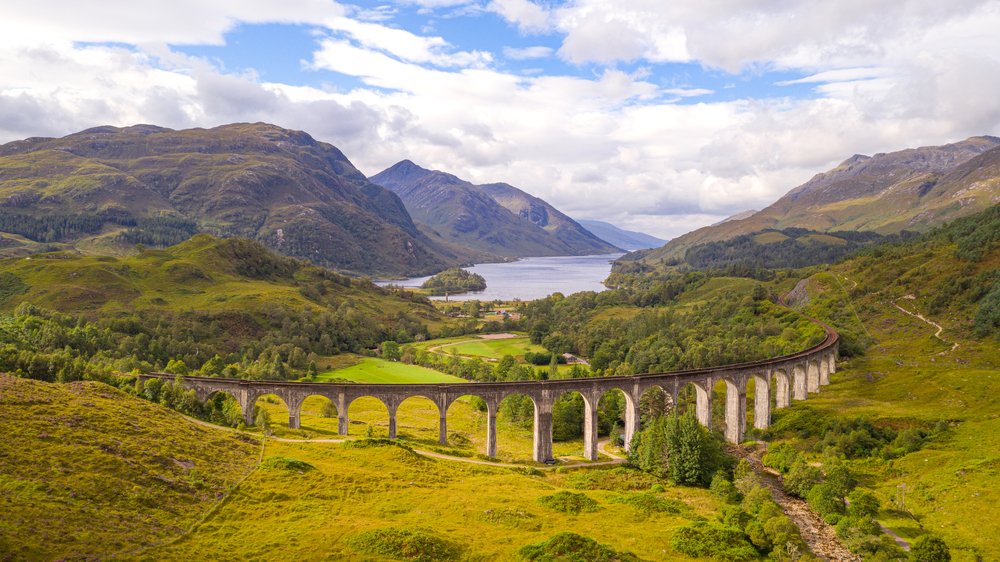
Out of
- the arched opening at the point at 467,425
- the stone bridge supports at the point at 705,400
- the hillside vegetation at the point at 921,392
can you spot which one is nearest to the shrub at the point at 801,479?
the hillside vegetation at the point at 921,392

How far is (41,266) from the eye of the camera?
516 feet

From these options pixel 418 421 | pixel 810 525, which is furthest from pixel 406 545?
pixel 418 421

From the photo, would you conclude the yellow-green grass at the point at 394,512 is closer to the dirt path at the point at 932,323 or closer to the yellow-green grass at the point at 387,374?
the yellow-green grass at the point at 387,374

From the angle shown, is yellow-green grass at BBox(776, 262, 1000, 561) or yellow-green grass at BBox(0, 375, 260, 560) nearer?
yellow-green grass at BBox(0, 375, 260, 560)

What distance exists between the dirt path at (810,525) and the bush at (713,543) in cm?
605

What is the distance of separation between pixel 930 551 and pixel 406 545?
1376 inches

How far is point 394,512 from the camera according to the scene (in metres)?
45.5

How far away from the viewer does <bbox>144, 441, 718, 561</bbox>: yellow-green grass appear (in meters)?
37.5

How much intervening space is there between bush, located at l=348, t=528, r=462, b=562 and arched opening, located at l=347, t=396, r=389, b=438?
2883cm

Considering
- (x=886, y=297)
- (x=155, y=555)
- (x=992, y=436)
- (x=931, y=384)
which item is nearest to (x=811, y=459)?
(x=992, y=436)

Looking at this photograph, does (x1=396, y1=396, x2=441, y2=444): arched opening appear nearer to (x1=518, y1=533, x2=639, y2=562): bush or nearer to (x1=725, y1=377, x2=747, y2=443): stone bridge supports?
(x1=518, y1=533, x2=639, y2=562): bush

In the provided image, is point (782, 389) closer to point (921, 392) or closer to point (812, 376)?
point (812, 376)

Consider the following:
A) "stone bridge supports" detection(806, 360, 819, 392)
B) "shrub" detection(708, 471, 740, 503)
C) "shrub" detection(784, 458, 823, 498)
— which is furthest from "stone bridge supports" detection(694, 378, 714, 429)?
"stone bridge supports" detection(806, 360, 819, 392)

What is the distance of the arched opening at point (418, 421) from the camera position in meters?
74.5
